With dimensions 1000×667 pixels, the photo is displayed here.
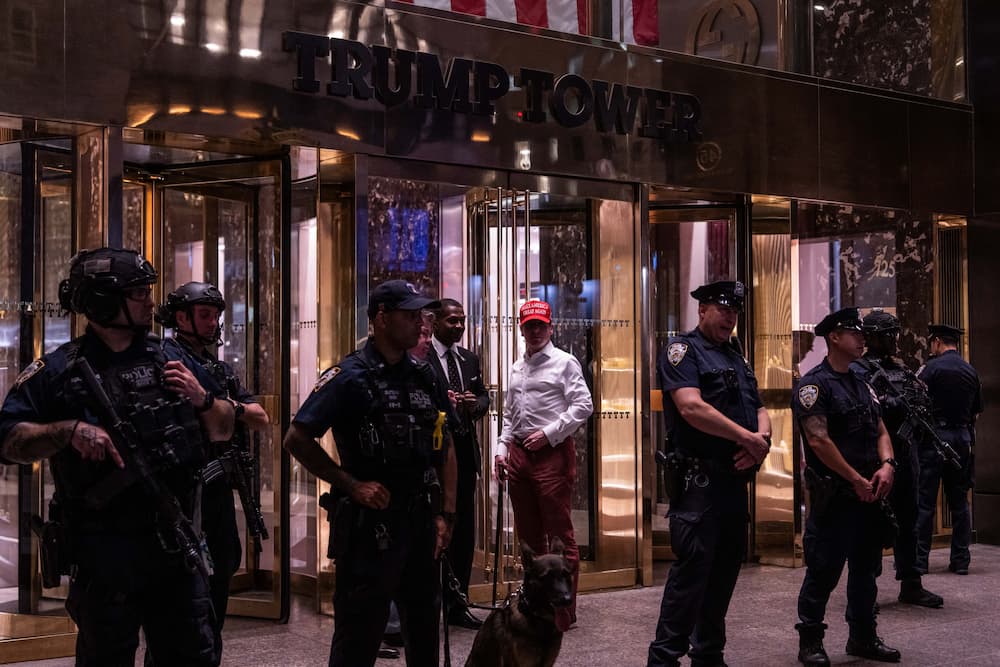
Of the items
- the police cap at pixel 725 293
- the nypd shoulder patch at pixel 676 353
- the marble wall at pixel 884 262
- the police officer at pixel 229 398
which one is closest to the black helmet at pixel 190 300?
the police officer at pixel 229 398

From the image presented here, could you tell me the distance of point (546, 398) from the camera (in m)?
7.06

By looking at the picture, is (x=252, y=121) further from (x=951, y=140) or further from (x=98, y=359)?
(x=951, y=140)

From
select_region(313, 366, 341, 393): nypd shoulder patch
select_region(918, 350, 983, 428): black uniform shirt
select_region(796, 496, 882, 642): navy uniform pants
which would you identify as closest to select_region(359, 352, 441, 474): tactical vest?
select_region(313, 366, 341, 393): nypd shoulder patch

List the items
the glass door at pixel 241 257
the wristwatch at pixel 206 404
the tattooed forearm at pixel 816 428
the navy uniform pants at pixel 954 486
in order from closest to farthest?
the wristwatch at pixel 206 404, the tattooed forearm at pixel 816 428, the glass door at pixel 241 257, the navy uniform pants at pixel 954 486

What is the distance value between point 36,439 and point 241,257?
4.09m

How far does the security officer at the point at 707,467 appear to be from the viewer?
18.5ft

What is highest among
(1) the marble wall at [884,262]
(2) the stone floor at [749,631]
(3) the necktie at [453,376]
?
(1) the marble wall at [884,262]

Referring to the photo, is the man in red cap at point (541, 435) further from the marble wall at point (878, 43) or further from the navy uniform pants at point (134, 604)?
the marble wall at point (878, 43)

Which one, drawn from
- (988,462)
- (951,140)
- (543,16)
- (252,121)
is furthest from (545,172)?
(988,462)

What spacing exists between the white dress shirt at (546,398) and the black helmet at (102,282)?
3.27 meters

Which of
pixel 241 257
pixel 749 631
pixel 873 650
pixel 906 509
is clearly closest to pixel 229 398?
pixel 241 257

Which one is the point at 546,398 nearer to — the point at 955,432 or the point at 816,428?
the point at 816,428

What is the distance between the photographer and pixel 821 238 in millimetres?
9789

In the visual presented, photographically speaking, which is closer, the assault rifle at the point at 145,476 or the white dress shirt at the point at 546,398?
the assault rifle at the point at 145,476
